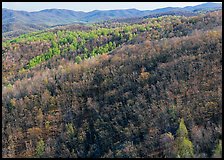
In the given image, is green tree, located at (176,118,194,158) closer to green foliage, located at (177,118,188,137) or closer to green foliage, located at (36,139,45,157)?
green foliage, located at (177,118,188,137)

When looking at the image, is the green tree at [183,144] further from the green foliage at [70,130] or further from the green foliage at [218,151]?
the green foliage at [70,130]

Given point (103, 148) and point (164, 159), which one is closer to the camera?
point (164, 159)

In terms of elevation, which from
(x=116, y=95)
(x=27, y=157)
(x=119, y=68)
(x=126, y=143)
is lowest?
(x=27, y=157)

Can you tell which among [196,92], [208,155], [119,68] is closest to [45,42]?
[119,68]

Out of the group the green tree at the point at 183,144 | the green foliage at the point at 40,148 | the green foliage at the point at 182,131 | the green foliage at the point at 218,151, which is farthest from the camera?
the green foliage at the point at 40,148

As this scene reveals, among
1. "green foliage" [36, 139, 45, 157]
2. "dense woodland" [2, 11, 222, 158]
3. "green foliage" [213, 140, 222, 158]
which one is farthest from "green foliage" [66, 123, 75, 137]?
"green foliage" [213, 140, 222, 158]

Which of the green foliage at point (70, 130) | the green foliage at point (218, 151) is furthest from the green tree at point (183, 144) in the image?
the green foliage at point (70, 130)

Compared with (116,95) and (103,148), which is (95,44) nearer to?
(116,95)

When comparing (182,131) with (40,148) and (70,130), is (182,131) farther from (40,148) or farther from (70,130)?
(40,148)
